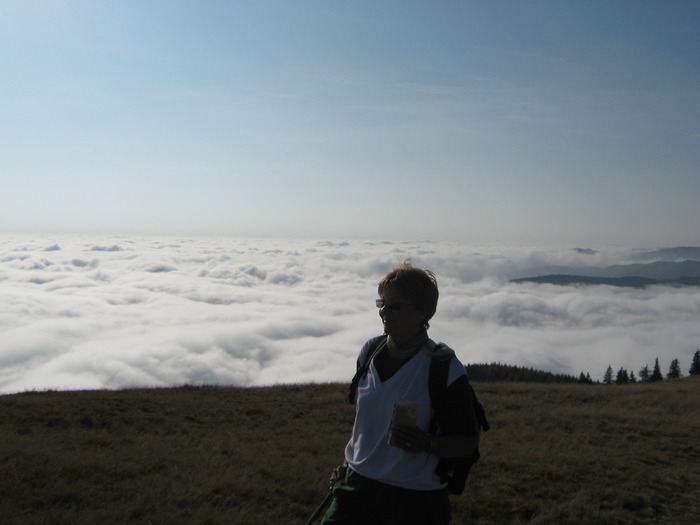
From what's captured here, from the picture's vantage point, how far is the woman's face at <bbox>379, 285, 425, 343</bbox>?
2508 millimetres

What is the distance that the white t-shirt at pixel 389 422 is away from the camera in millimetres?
2396

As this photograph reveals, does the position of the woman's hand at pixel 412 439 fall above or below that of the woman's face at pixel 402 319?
below

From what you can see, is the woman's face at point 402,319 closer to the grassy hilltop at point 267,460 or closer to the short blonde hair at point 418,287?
the short blonde hair at point 418,287

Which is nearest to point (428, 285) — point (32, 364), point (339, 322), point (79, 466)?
point (79, 466)

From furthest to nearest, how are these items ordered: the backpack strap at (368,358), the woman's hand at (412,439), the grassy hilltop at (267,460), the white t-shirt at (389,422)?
the grassy hilltop at (267,460) < the backpack strap at (368,358) < the white t-shirt at (389,422) < the woman's hand at (412,439)

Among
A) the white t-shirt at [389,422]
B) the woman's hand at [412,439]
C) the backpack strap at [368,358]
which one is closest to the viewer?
the woman's hand at [412,439]

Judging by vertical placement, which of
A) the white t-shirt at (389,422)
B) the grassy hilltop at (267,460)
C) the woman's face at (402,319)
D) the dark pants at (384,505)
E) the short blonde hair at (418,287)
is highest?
the short blonde hair at (418,287)

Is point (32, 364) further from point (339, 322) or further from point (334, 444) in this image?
point (334, 444)

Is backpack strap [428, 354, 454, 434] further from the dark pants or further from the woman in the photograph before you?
the dark pants

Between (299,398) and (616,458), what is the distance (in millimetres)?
9037

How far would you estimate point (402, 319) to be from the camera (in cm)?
251

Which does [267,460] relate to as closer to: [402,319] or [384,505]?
[384,505]

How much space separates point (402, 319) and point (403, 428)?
0.53m

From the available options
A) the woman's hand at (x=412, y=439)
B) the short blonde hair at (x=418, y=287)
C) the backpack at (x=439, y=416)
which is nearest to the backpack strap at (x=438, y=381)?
the backpack at (x=439, y=416)
